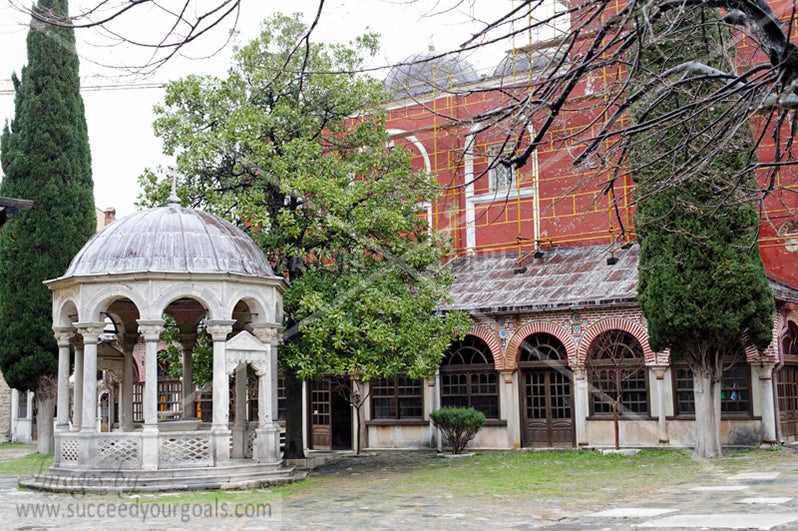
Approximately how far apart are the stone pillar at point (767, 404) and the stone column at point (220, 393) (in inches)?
436

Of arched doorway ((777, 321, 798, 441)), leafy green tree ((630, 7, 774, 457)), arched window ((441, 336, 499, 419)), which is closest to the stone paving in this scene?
leafy green tree ((630, 7, 774, 457))

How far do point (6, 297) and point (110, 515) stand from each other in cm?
1338

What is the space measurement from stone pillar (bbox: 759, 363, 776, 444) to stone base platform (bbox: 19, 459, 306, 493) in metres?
10.3

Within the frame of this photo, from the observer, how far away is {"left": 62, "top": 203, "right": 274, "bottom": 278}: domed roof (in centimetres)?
1405

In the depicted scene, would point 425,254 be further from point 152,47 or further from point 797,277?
point 152,47

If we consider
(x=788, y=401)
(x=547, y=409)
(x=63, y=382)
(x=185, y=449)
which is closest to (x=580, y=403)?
(x=547, y=409)

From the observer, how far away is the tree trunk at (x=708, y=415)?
16.0 meters

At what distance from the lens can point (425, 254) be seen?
1698 cm

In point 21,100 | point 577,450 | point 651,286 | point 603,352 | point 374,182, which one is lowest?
point 577,450

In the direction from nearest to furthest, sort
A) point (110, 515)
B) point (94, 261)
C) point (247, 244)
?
point (110, 515) < point (94, 261) < point (247, 244)

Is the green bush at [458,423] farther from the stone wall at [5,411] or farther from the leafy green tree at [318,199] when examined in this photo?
the stone wall at [5,411]

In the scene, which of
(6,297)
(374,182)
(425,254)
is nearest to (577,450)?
(425,254)

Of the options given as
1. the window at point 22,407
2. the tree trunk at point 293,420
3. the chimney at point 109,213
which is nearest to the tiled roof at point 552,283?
the tree trunk at point 293,420

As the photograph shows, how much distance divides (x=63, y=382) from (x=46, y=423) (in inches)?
353
